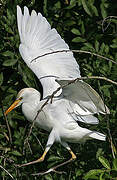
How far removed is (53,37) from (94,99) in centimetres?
95

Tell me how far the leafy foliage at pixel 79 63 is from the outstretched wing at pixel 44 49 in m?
0.06

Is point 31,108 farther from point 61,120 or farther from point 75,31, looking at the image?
point 75,31

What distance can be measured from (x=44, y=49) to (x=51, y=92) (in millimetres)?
424

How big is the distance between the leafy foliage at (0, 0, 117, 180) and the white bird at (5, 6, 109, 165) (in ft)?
0.21

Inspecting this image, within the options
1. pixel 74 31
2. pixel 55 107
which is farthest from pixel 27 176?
pixel 74 31

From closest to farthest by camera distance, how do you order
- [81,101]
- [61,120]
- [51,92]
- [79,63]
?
[81,101] → [61,120] → [51,92] → [79,63]

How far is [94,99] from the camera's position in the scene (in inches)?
84.0

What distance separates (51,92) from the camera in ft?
9.04

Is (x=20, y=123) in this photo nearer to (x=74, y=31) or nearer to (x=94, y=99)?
(x=74, y=31)

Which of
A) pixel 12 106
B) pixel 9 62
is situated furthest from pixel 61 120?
pixel 9 62

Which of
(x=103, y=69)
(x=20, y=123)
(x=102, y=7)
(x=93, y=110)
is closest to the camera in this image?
(x=93, y=110)

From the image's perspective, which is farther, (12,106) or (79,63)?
(79,63)

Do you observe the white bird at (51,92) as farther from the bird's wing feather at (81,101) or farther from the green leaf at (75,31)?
the green leaf at (75,31)

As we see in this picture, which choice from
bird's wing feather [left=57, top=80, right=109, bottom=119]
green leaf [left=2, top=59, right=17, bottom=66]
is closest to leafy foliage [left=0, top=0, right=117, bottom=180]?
green leaf [left=2, top=59, right=17, bottom=66]
